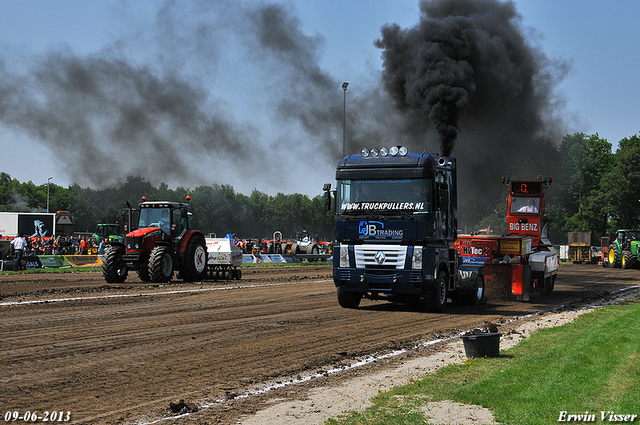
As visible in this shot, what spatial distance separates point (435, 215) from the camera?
13805 mm

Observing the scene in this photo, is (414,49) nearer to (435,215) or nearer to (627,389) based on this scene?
(435,215)

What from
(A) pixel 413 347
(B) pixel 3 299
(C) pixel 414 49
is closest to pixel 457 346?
(A) pixel 413 347

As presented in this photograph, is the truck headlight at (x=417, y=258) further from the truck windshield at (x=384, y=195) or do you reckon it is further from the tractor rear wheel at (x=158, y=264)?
the tractor rear wheel at (x=158, y=264)

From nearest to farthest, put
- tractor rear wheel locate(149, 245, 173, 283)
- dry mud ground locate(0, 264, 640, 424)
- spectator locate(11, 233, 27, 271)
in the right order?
dry mud ground locate(0, 264, 640, 424)
tractor rear wheel locate(149, 245, 173, 283)
spectator locate(11, 233, 27, 271)

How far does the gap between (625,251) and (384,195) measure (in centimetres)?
3000

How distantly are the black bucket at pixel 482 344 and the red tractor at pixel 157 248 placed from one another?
14586mm

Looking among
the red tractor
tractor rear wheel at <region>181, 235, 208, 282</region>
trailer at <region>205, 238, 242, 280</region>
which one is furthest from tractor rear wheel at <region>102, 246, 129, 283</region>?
trailer at <region>205, 238, 242, 280</region>

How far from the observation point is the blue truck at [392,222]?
1371cm

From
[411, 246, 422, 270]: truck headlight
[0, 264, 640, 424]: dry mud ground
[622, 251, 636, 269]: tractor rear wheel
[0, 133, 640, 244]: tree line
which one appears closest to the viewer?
[0, 264, 640, 424]: dry mud ground

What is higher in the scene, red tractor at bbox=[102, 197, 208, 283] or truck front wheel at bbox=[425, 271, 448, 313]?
red tractor at bbox=[102, 197, 208, 283]

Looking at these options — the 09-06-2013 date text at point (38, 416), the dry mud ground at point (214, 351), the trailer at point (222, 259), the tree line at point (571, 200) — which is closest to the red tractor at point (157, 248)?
the trailer at point (222, 259)

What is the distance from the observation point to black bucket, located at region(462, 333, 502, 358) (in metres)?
8.85

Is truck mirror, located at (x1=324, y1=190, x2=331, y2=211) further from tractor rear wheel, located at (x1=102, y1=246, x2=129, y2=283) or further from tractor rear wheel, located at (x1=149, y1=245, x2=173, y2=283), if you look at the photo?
tractor rear wheel, located at (x1=102, y1=246, x2=129, y2=283)

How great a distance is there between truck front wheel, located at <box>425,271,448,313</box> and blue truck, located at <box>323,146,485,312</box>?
2 cm
